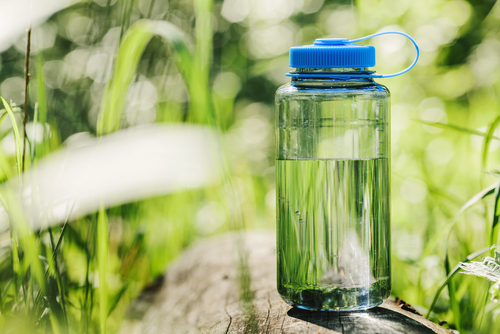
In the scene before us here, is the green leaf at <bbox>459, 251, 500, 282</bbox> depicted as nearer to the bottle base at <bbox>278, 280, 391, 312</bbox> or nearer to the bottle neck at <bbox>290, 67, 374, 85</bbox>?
the bottle base at <bbox>278, 280, 391, 312</bbox>

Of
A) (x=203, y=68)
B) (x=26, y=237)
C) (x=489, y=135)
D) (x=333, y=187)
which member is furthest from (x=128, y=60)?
(x=489, y=135)

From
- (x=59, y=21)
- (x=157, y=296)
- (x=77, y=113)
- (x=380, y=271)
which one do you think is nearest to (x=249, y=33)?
(x=59, y=21)

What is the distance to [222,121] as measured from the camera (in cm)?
200

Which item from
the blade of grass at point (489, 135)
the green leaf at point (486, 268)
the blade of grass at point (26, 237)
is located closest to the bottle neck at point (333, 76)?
the blade of grass at point (489, 135)

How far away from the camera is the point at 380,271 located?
1011mm

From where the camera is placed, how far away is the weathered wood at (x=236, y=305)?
0.87 metres

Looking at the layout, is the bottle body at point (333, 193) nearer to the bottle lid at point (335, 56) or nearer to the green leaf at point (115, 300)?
the bottle lid at point (335, 56)

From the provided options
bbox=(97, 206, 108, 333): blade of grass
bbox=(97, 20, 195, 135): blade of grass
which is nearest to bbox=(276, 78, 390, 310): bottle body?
bbox=(97, 20, 195, 135): blade of grass

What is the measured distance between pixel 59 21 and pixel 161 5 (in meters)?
0.98

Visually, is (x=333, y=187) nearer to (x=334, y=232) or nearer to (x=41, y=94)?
(x=334, y=232)

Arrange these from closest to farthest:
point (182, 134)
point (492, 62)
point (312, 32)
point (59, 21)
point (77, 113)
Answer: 1. point (182, 134)
2. point (77, 113)
3. point (492, 62)
4. point (59, 21)
5. point (312, 32)

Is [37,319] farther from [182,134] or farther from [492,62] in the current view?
[492,62]

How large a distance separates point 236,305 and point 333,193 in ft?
1.25

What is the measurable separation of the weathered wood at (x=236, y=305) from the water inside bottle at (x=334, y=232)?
0.06 m
